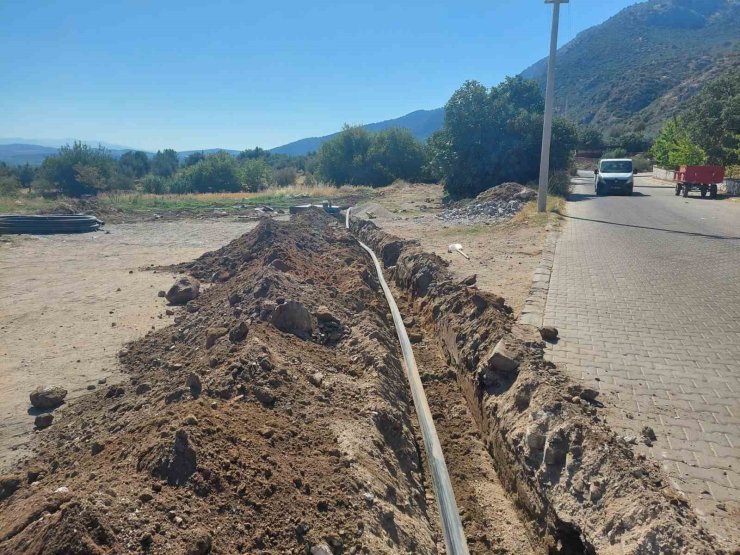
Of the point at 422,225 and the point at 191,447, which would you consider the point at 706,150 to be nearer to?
the point at 422,225

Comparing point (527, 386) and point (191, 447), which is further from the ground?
point (191, 447)

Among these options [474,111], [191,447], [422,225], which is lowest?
[422,225]

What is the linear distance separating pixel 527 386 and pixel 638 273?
6.35 meters

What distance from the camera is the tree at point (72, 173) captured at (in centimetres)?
4372

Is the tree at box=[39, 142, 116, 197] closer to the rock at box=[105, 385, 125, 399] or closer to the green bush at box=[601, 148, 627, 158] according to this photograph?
the rock at box=[105, 385, 125, 399]

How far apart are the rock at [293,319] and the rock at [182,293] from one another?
4.85 metres

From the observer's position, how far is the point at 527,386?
498cm

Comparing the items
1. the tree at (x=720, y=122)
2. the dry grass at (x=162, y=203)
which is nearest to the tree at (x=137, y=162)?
the dry grass at (x=162, y=203)

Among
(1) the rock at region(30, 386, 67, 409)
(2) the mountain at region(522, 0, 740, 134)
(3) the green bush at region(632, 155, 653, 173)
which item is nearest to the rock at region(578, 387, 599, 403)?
(1) the rock at region(30, 386, 67, 409)

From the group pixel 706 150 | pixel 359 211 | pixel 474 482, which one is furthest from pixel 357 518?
pixel 706 150

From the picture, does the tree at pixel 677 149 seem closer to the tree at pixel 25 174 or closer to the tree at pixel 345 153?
the tree at pixel 345 153

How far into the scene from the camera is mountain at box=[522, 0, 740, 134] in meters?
78.0

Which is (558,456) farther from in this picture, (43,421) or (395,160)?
(395,160)

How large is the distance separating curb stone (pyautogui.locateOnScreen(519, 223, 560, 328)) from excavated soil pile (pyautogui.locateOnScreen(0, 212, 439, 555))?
6.28 ft
